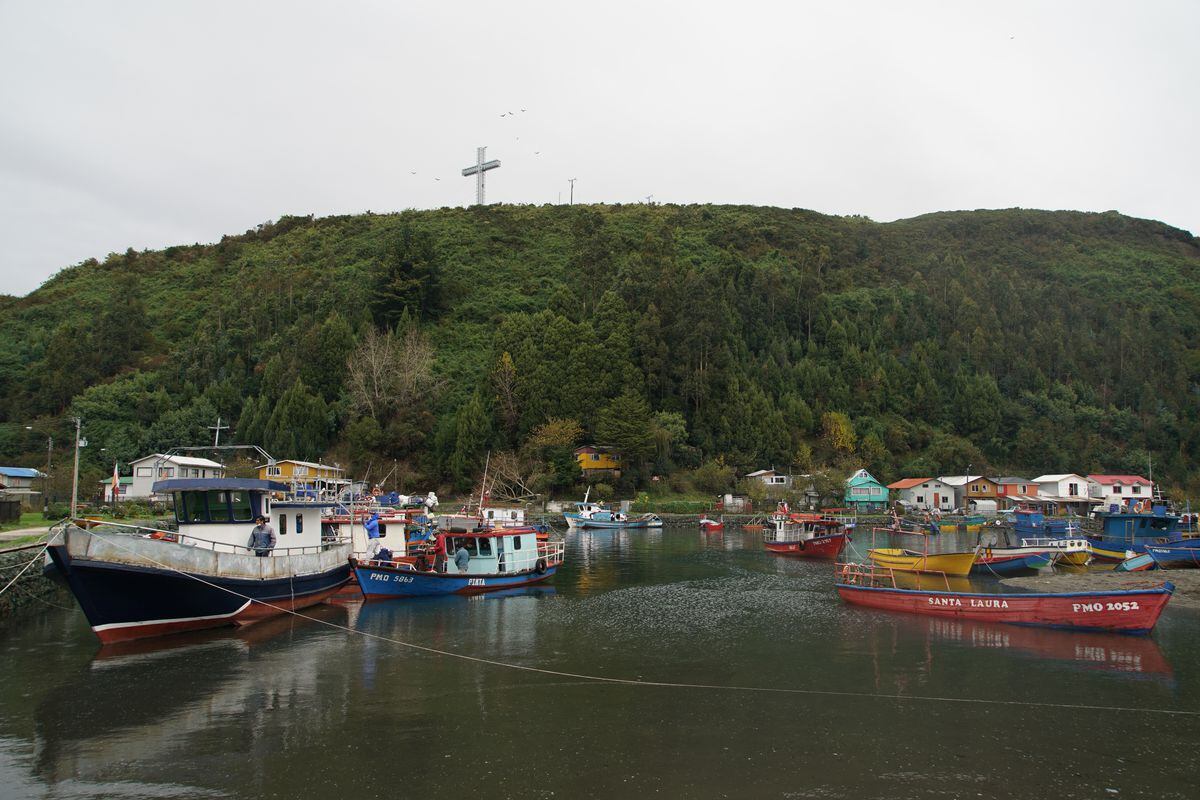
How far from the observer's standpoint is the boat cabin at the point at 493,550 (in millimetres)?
32562

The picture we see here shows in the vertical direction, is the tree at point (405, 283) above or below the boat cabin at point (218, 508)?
above

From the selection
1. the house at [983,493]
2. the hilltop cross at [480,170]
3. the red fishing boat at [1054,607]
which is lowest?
the red fishing boat at [1054,607]

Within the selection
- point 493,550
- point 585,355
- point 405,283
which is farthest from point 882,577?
point 405,283

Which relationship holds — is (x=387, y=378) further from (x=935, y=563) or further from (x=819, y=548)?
(x=935, y=563)

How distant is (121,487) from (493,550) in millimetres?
50116

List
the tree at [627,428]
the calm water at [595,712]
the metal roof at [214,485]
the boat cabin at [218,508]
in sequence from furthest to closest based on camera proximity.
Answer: the tree at [627,428] → the boat cabin at [218,508] → the metal roof at [214,485] → the calm water at [595,712]

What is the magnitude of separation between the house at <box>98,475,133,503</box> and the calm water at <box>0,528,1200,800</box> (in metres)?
39.7

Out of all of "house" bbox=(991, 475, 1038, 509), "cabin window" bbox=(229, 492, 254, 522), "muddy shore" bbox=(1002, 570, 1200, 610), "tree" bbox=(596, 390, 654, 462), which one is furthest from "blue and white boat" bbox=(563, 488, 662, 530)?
"house" bbox=(991, 475, 1038, 509)

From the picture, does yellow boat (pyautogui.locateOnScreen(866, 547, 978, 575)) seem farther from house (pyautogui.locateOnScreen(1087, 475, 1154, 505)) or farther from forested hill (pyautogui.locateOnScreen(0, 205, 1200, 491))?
house (pyautogui.locateOnScreen(1087, 475, 1154, 505))

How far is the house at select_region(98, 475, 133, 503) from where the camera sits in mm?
59997

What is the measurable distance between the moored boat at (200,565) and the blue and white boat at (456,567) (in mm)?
2075

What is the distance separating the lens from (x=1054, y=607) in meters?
24.2

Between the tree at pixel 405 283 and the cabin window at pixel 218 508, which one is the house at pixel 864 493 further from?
the cabin window at pixel 218 508

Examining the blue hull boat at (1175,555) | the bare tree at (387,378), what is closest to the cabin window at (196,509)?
the blue hull boat at (1175,555)
